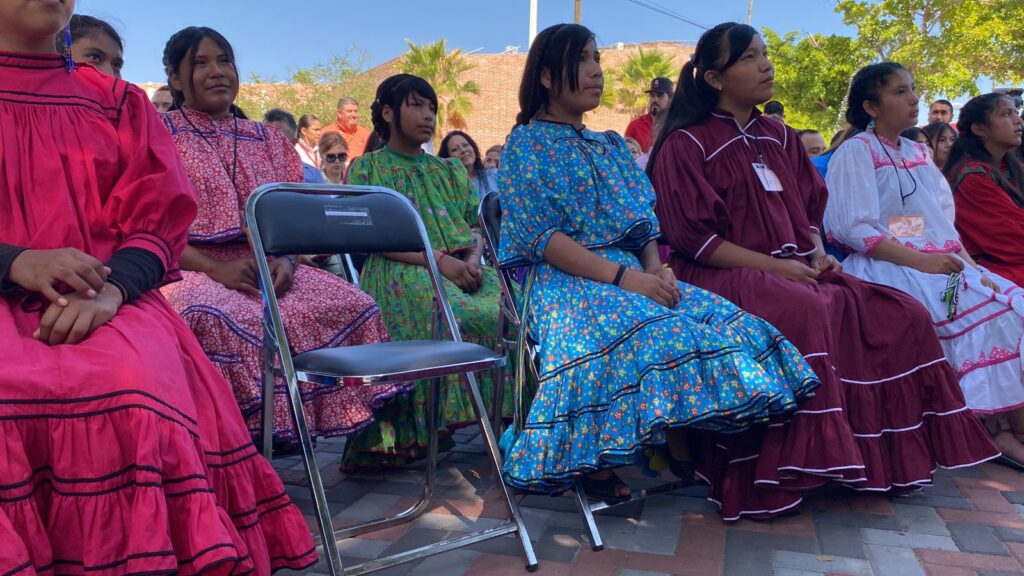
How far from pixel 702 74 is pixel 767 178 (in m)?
0.53

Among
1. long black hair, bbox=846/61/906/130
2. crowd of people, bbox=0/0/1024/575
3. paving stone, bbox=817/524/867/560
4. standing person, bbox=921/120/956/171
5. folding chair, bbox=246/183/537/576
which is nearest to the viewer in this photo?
crowd of people, bbox=0/0/1024/575

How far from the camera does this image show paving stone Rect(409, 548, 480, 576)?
2.43 meters

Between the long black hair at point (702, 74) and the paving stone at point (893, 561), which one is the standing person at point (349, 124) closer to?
the long black hair at point (702, 74)

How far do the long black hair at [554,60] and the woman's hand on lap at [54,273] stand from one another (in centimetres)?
166

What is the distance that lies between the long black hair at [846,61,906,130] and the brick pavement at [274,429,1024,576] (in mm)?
1717

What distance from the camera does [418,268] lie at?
369 cm

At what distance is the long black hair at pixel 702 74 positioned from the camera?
3.36 m

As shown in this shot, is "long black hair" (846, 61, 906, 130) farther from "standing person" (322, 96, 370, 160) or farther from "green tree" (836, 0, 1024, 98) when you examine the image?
"green tree" (836, 0, 1024, 98)

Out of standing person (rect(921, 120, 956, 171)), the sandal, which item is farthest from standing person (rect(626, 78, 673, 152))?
the sandal

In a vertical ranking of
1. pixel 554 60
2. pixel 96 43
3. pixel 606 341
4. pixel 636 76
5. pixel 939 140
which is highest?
pixel 636 76

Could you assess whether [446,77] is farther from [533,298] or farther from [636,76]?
[533,298]

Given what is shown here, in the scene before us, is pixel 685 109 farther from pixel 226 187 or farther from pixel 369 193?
pixel 226 187

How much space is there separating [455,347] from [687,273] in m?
1.21

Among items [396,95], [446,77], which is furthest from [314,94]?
[396,95]
